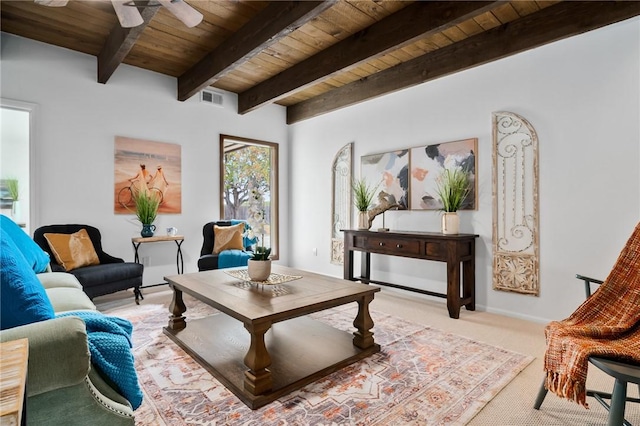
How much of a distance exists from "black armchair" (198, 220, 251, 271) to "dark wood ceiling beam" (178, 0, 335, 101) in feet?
5.71

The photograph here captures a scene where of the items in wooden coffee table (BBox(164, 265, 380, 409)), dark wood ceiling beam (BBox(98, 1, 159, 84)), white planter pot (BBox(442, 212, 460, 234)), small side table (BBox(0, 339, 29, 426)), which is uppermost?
dark wood ceiling beam (BBox(98, 1, 159, 84))

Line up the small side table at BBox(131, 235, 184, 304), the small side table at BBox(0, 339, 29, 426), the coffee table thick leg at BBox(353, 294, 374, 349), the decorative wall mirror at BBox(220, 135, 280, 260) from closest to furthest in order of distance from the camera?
the small side table at BBox(0, 339, 29, 426) → the coffee table thick leg at BBox(353, 294, 374, 349) → the small side table at BBox(131, 235, 184, 304) → the decorative wall mirror at BBox(220, 135, 280, 260)

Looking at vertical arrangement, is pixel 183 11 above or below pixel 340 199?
above

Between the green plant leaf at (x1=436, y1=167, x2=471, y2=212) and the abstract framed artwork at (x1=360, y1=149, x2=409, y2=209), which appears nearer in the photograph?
the green plant leaf at (x1=436, y1=167, x2=471, y2=212)

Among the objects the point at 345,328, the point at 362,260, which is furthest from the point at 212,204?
the point at 345,328

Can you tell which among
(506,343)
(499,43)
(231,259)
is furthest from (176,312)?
(499,43)

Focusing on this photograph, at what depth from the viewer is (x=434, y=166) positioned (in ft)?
12.6

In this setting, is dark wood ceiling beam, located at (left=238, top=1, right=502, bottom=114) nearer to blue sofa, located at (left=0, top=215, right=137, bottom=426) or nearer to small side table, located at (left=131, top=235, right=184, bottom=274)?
small side table, located at (left=131, top=235, right=184, bottom=274)

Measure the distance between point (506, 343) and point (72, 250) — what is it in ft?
13.1

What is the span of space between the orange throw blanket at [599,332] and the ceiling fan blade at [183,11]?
2.84 m

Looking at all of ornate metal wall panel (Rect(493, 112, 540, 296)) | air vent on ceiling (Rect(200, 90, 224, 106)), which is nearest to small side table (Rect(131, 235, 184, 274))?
air vent on ceiling (Rect(200, 90, 224, 106))

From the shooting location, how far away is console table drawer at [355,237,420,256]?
353 cm

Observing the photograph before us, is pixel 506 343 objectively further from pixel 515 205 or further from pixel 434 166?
pixel 434 166

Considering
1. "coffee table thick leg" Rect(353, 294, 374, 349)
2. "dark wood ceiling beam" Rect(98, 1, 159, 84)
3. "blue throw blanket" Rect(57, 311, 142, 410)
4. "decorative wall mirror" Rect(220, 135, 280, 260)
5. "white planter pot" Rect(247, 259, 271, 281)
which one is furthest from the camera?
"decorative wall mirror" Rect(220, 135, 280, 260)
